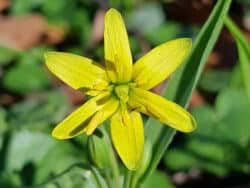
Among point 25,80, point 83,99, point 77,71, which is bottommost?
point 83,99

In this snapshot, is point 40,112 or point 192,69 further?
point 40,112

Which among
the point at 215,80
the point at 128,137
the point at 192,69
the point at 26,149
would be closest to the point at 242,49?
the point at 192,69

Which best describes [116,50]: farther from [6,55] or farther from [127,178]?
[6,55]

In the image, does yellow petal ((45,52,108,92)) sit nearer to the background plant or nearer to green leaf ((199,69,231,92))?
the background plant

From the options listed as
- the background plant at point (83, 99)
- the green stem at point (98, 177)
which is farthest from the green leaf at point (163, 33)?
the green stem at point (98, 177)

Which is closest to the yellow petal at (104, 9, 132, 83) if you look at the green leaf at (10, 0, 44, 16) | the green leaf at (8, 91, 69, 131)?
the green leaf at (8, 91, 69, 131)

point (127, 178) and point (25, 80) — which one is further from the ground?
point (127, 178)

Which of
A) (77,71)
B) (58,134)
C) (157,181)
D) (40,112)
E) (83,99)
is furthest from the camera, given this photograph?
(83,99)
